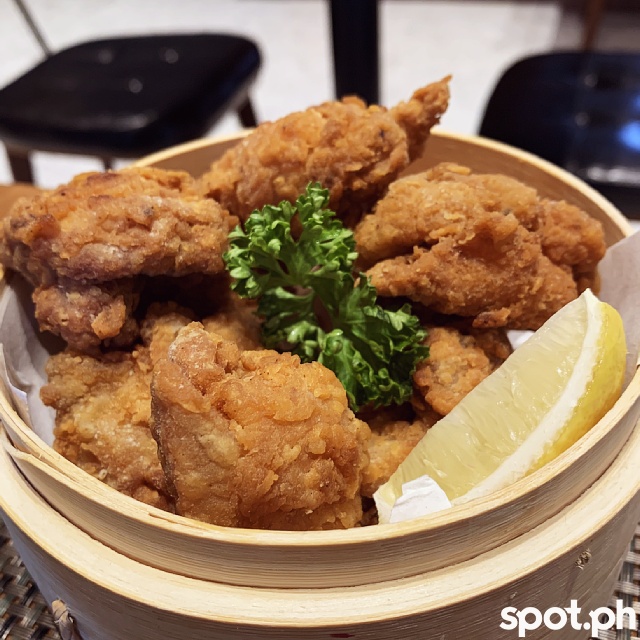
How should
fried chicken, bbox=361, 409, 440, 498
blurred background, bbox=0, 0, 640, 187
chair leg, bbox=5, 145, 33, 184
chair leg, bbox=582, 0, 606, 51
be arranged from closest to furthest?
fried chicken, bbox=361, 409, 440, 498 < chair leg, bbox=5, 145, 33, 184 < chair leg, bbox=582, 0, 606, 51 < blurred background, bbox=0, 0, 640, 187

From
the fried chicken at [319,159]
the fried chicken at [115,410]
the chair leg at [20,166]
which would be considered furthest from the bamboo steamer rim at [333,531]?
the chair leg at [20,166]

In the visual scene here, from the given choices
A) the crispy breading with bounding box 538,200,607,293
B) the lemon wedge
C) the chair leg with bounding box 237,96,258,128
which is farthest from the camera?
the chair leg with bounding box 237,96,258,128

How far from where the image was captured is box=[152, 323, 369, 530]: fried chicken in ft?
2.88

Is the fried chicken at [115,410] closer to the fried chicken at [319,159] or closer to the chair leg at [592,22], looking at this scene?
the fried chicken at [319,159]

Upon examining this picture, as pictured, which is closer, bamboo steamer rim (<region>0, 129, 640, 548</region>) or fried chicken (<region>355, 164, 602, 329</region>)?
bamboo steamer rim (<region>0, 129, 640, 548</region>)

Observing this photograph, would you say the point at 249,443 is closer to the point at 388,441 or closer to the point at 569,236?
the point at 388,441

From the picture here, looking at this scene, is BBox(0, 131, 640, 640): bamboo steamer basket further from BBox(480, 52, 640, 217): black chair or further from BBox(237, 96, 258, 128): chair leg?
BBox(237, 96, 258, 128): chair leg

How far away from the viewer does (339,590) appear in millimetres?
860

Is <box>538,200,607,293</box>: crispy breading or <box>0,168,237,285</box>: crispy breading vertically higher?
<box>0,168,237,285</box>: crispy breading

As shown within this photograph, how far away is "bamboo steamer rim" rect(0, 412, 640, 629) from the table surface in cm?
30

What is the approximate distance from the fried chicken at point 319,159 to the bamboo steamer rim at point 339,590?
2.16ft

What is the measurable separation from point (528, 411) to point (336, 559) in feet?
1.18

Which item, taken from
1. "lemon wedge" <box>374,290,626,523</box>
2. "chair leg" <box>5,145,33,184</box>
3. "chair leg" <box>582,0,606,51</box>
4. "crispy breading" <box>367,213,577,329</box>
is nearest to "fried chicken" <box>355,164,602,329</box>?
"crispy breading" <box>367,213,577,329</box>

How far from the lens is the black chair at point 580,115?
2.19 metres
